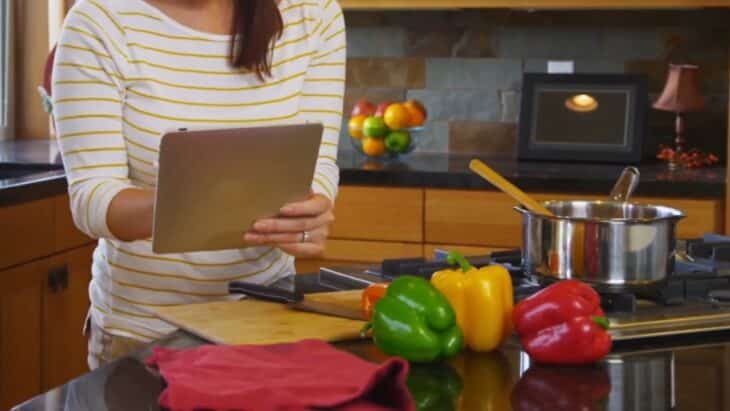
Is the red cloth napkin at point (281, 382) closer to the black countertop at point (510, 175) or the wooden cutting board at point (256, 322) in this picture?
the wooden cutting board at point (256, 322)

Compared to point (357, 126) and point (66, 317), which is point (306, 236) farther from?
point (357, 126)

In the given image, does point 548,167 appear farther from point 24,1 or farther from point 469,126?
point 24,1

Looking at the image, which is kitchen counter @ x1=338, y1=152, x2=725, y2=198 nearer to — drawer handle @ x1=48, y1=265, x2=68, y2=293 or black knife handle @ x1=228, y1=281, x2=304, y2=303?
drawer handle @ x1=48, y1=265, x2=68, y2=293

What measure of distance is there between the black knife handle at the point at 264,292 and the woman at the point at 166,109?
0.06 meters

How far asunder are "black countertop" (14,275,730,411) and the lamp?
2093mm

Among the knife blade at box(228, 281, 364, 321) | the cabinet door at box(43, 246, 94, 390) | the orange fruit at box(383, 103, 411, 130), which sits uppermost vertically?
the orange fruit at box(383, 103, 411, 130)

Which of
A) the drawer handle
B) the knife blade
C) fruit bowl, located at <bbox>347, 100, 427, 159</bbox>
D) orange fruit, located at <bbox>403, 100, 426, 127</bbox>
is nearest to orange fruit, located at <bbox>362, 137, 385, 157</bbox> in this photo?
fruit bowl, located at <bbox>347, 100, 427, 159</bbox>

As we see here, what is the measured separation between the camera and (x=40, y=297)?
309 cm

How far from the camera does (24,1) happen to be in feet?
13.5

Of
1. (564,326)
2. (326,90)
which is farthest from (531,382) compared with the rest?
(326,90)

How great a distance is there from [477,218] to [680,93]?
74cm

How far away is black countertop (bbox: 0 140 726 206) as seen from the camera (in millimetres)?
3342

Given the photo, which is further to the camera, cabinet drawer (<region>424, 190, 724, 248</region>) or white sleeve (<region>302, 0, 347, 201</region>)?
cabinet drawer (<region>424, 190, 724, 248</region>)

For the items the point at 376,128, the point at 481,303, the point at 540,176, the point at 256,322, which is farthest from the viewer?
the point at 376,128
